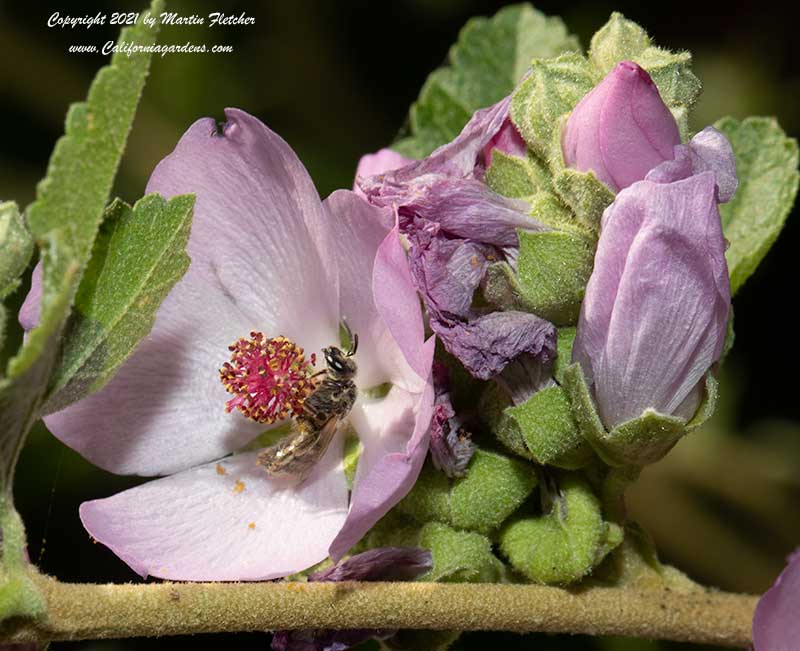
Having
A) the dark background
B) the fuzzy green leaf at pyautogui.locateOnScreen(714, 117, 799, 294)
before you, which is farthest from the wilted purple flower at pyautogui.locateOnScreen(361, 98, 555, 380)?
the dark background

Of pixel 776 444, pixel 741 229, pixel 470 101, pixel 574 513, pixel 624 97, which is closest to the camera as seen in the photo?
pixel 624 97

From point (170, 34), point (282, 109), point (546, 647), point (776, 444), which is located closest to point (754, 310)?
point (776, 444)

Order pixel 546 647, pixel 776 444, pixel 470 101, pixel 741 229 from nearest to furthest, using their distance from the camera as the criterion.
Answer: pixel 741 229 < pixel 470 101 < pixel 546 647 < pixel 776 444

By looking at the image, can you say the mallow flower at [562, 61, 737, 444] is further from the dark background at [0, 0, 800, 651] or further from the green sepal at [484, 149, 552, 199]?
the dark background at [0, 0, 800, 651]

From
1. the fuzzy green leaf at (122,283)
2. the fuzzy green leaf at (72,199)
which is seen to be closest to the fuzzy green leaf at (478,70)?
the fuzzy green leaf at (122,283)

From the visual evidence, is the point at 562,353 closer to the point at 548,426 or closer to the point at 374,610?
the point at 548,426

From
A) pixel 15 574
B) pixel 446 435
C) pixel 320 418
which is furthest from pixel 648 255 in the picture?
pixel 15 574

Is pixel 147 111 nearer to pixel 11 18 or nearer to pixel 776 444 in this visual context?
pixel 11 18
